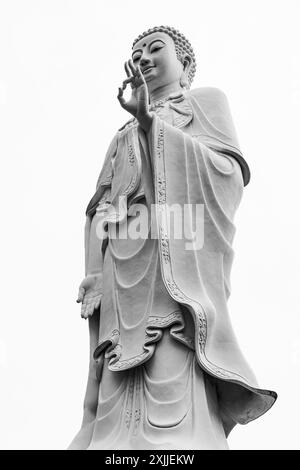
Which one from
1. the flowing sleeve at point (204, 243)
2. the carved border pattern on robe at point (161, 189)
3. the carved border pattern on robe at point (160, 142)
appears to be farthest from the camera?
the carved border pattern on robe at point (160, 142)

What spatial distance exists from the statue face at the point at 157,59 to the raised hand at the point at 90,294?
1966 millimetres

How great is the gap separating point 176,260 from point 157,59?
2399 mm

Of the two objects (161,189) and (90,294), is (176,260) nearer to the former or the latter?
(161,189)

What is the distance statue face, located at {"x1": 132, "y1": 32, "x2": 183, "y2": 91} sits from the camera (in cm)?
1050

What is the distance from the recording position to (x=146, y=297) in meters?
9.09

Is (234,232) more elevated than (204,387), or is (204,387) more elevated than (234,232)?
(234,232)

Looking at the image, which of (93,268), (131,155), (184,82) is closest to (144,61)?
(184,82)

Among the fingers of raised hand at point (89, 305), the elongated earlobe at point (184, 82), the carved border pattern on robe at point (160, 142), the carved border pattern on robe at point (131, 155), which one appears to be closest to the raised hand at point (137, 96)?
the carved border pattern on robe at point (160, 142)

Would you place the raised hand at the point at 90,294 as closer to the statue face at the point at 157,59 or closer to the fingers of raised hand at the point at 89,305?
the fingers of raised hand at the point at 89,305

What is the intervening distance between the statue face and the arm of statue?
140 centimetres

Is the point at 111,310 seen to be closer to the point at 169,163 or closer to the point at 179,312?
the point at 179,312

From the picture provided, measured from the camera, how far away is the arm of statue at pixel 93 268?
973 cm
